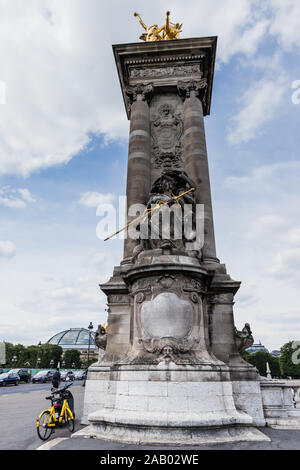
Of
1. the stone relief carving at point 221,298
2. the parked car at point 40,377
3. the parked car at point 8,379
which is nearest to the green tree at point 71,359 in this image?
the parked car at point 40,377

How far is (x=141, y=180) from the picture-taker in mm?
14328

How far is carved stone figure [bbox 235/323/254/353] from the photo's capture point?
10.9m

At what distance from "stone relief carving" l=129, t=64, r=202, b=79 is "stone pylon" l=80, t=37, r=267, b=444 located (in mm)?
1937

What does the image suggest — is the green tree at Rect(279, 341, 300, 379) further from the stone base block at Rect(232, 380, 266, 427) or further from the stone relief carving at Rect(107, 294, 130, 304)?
the stone relief carving at Rect(107, 294, 130, 304)

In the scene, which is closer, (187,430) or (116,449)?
(116,449)

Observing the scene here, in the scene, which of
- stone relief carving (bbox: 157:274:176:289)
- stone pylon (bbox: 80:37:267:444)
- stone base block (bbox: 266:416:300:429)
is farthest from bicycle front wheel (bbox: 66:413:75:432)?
stone base block (bbox: 266:416:300:429)

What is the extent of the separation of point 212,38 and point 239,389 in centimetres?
1543

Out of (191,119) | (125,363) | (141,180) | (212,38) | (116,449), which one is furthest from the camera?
(212,38)

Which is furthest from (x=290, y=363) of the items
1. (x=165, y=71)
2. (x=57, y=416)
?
(x=57, y=416)

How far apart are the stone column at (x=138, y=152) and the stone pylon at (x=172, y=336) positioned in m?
0.05

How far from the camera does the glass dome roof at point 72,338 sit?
6053 inches

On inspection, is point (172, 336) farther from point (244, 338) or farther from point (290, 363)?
point (290, 363)
